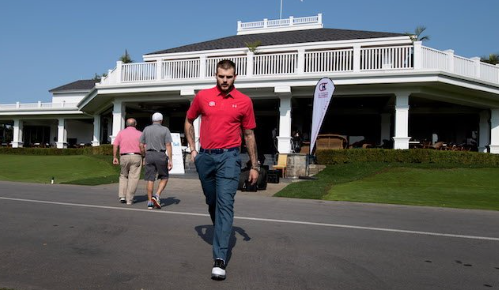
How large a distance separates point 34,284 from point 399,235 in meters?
4.41

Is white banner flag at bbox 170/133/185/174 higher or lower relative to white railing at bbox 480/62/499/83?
lower

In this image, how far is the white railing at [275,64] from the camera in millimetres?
18938

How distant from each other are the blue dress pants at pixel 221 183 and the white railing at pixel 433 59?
15.6 m

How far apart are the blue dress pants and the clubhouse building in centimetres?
1484

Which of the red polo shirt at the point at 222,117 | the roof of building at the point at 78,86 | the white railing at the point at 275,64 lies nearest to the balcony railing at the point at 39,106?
the roof of building at the point at 78,86

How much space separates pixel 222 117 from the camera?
3873mm

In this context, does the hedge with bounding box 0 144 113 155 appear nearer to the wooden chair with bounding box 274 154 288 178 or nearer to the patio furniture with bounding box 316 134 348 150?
the wooden chair with bounding box 274 154 288 178

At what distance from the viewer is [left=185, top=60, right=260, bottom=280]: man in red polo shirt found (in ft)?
12.4

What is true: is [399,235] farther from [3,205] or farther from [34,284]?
[3,205]

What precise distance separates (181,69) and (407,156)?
11900mm

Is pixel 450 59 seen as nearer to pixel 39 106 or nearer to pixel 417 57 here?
pixel 417 57

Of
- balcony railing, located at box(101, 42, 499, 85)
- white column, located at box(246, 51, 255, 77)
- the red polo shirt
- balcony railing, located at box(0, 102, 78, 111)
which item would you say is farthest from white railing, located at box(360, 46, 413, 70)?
balcony railing, located at box(0, 102, 78, 111)

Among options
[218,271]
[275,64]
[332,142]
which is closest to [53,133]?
[275,64]

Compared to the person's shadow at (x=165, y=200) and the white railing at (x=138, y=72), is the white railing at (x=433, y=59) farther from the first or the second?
the white railing at (x=138, y=72)
